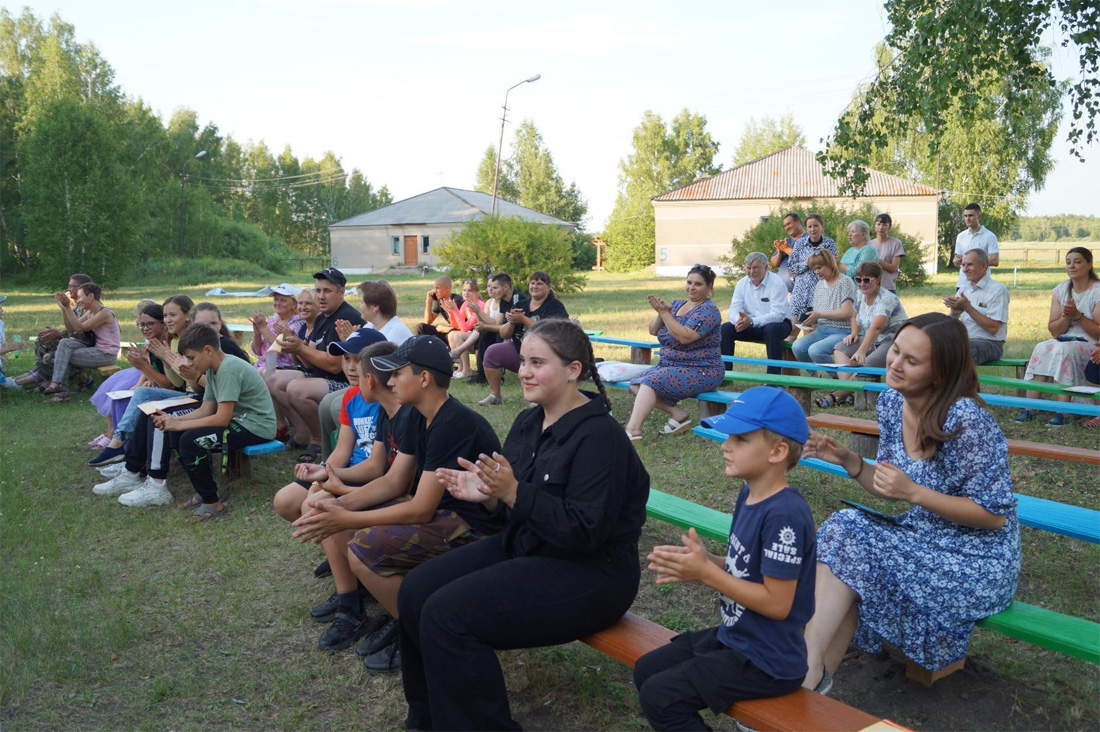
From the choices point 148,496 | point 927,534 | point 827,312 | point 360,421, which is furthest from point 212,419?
point 827,312

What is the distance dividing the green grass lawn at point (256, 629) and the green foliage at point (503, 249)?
16.9 metres

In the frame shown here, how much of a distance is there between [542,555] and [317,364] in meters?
4.19

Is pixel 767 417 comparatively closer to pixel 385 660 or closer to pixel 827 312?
pixel 385 660

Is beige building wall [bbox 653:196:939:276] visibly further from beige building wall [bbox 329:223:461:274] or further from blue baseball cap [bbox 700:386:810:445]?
blue baseball cap [bbox 700:386:810:445]

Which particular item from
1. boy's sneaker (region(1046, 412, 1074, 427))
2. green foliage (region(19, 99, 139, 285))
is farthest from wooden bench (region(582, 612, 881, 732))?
green foliage (region(19, 99, 139, 285))

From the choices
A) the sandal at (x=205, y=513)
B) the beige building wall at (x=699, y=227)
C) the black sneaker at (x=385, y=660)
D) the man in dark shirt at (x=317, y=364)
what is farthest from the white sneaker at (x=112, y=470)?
the beige building wall at (x=699, y=227)

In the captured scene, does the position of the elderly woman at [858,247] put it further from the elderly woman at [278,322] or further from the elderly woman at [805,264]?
the elderly woman at [278,322]

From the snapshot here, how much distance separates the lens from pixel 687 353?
701 cm

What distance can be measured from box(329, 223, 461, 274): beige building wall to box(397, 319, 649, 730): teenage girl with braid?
51.2m

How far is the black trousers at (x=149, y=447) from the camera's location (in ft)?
19.7

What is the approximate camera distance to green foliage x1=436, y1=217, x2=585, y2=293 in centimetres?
2319

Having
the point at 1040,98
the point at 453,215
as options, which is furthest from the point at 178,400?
the point at 453,215

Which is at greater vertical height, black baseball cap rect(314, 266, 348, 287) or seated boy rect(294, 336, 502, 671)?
black baseball cap rect(314, 266, 348, 287)

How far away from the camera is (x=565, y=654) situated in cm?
362
